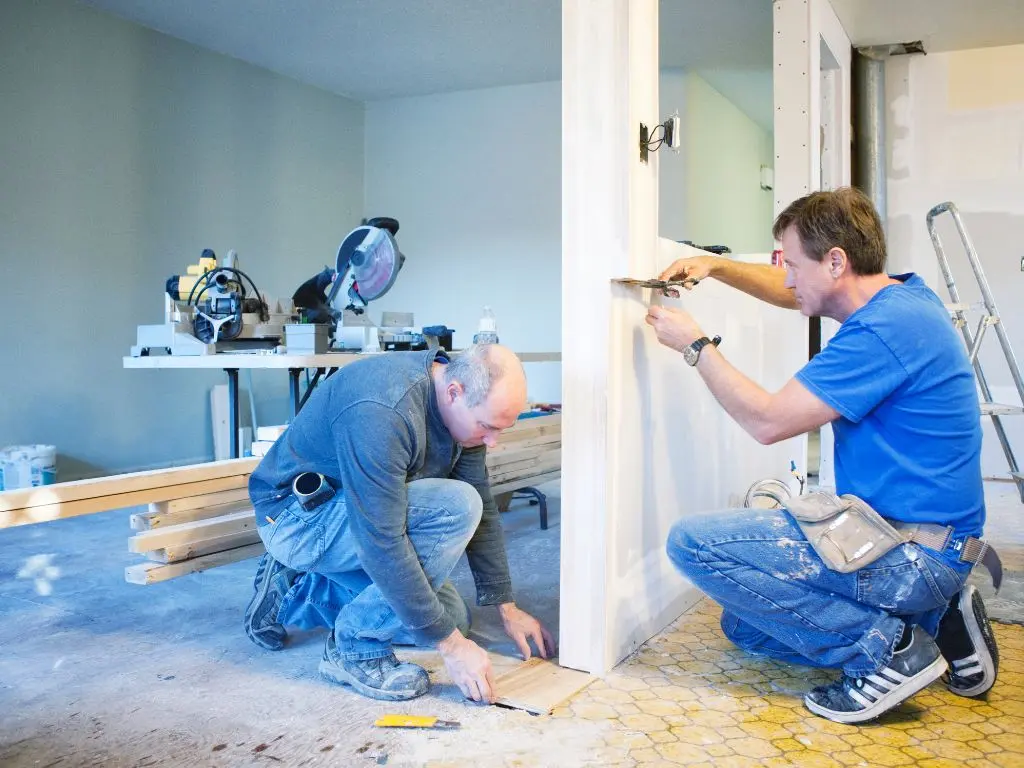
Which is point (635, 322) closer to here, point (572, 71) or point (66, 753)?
point (572, 71)

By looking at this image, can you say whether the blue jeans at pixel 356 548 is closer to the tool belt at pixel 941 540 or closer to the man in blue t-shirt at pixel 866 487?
the man in blue t-shirt at pixel 866 487

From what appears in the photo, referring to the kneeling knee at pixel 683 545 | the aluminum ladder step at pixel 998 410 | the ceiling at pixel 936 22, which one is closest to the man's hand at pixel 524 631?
the kneeling knee at pixel 683 545

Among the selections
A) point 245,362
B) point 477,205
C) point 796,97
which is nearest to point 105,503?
point 245,362

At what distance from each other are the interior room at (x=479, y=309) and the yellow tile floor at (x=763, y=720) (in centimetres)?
1

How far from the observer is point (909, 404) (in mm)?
1695

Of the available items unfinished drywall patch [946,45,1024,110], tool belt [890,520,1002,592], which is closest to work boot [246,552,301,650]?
tool belt [890,520,1002,592]

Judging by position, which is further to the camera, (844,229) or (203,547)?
(203,547)

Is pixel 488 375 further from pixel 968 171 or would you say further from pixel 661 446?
pixel 968 171

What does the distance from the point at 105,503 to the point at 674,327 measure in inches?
62.1

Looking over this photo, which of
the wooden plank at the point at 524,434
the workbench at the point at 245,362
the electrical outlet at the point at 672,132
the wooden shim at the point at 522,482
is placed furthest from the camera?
the wooden plank at the point at 524,434

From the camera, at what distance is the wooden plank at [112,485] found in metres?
2.10

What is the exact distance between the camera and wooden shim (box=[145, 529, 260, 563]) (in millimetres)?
2438

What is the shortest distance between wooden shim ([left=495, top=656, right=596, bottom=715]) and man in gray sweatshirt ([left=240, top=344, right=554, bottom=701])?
0.05 meters

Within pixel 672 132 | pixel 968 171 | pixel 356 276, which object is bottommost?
pixel 356 276
